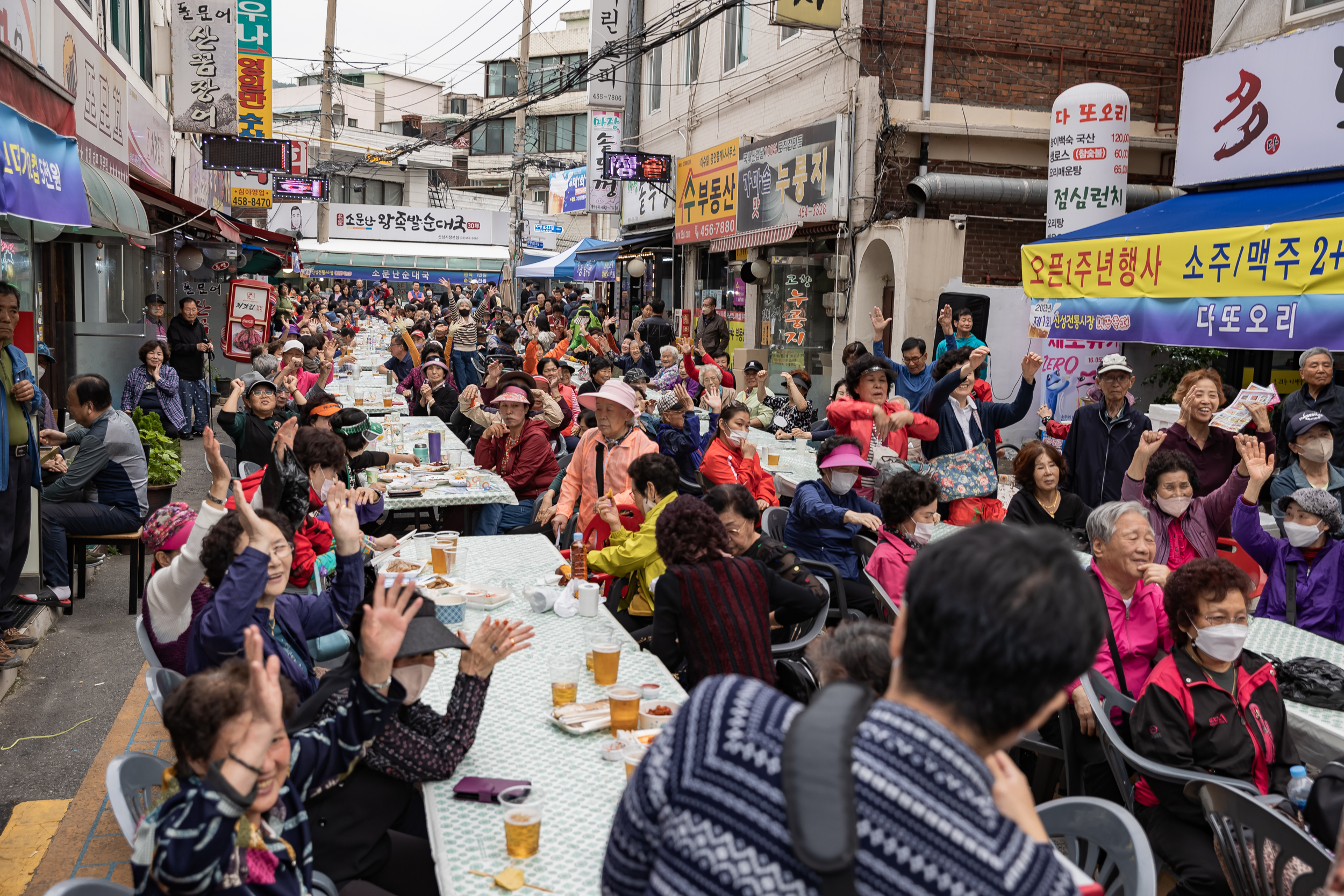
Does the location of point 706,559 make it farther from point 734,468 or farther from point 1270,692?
point 734,468

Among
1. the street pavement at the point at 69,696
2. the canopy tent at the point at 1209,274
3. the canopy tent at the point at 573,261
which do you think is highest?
the canopy tent at the point at 573,261

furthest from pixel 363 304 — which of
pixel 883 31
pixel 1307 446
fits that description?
pixel 1307 446

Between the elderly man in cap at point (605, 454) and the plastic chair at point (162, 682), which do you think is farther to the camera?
the elderly man in cap at point (605, 454)

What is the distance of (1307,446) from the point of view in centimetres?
581

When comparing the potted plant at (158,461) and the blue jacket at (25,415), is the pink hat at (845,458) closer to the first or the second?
the blue jacket at (25,415)

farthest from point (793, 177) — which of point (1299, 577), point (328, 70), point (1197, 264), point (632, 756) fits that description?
point (328, 70)

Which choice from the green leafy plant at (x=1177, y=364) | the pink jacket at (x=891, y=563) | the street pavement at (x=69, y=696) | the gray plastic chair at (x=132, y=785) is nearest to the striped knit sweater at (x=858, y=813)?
the gray plastic chair at (x=132, y=785)

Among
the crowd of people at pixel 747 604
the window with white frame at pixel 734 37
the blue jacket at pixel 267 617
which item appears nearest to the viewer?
the crowd of people at pixel 747 604

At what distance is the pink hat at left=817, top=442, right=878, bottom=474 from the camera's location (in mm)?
6070

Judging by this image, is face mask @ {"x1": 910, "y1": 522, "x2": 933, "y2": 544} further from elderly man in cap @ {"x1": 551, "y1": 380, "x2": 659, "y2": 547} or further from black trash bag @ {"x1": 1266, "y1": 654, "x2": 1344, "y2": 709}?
elderly man in cap @ {"x1": 551, "y1": 380, "x2": 659, "y2": 547}

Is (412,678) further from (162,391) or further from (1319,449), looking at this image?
(162,391)

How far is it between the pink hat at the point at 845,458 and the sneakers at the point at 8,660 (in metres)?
4.88

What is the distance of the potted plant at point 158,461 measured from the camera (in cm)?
891

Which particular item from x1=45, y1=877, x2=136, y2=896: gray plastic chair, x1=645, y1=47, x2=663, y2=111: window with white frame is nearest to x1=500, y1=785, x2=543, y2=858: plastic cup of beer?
x1=45, y1=877, x2=136, y2=896: gray plastic chair
